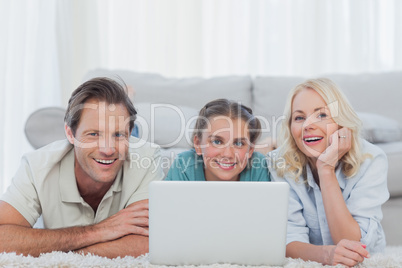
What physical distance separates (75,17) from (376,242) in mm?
2733

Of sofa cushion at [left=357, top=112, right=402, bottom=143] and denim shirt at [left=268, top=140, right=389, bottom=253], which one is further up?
sofa cushion at [left=357, top=112, right=402, bottom=143]

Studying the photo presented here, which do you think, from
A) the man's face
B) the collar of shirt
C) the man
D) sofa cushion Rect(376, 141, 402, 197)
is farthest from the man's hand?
sofa cushion Rect(376, 141, 402, 197)

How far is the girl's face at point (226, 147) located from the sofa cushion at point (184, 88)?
39.5 inches

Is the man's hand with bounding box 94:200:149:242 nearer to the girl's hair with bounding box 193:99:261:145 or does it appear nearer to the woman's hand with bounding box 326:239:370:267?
the girl's hair with bounding box 193:99:261:145

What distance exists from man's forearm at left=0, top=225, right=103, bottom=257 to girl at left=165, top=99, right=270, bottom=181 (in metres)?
0.39

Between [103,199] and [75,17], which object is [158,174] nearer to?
[103,199]

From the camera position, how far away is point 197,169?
65.3 inches

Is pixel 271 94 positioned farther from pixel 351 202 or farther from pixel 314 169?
pixel 351 202

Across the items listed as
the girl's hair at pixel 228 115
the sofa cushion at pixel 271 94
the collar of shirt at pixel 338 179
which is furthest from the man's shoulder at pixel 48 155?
the sofa cushion at pixel 271 94

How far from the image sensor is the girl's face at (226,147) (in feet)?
4.97

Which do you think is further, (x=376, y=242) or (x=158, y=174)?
(x=158, y=174)

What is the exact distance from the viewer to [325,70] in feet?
11.3

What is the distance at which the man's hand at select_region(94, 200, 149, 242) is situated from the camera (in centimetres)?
137


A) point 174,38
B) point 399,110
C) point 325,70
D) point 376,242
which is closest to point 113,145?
point 376,242
